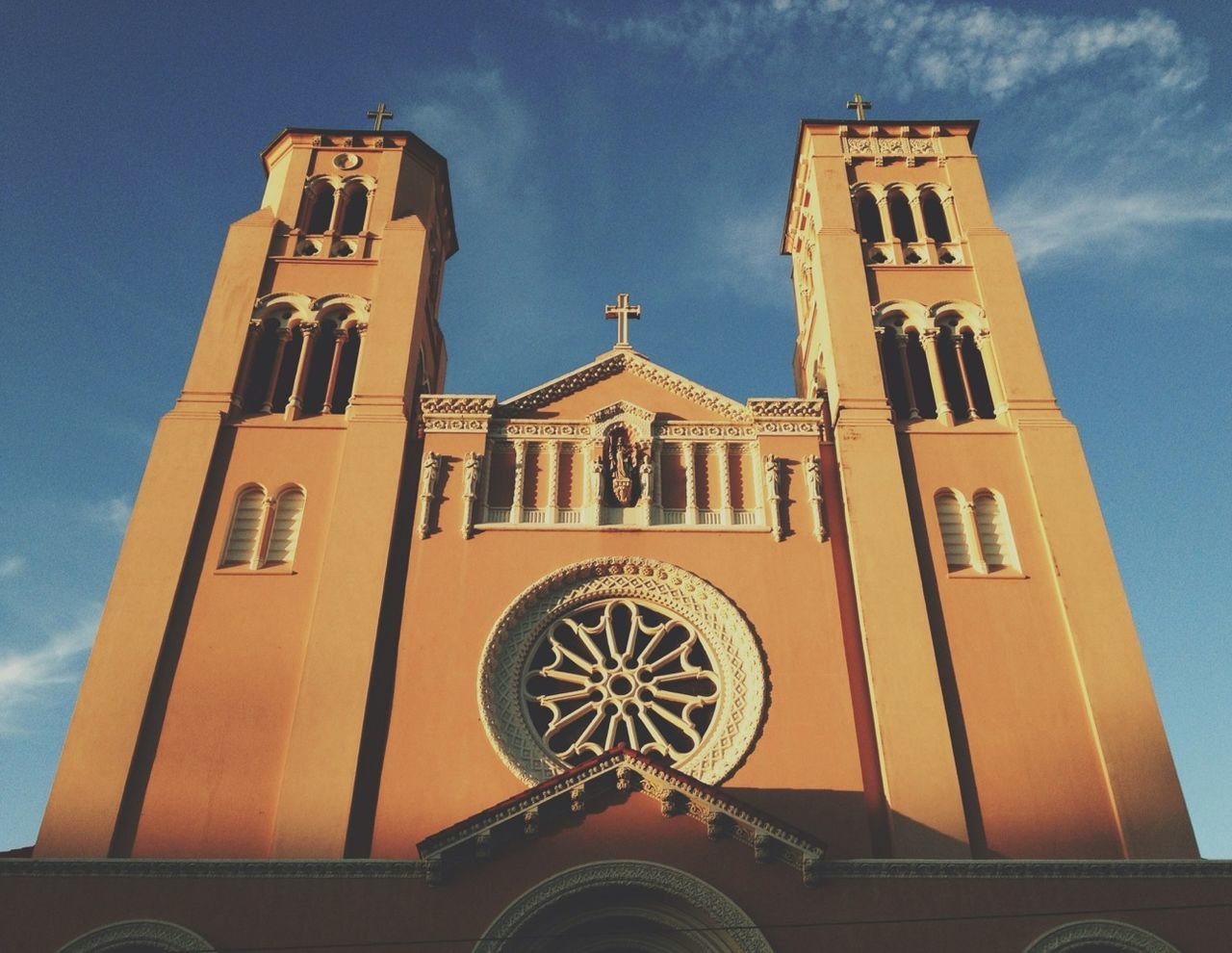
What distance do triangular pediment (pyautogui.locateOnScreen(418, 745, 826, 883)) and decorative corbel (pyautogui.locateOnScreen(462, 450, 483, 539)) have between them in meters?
5.57

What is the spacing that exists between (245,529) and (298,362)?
3.88 metres

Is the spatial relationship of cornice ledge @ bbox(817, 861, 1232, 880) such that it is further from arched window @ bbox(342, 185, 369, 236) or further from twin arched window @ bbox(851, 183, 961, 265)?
arched window @ bbox(342, 185, 369, 236)

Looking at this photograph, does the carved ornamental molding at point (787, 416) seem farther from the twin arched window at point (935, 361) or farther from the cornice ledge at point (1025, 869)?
the cornice ledge at point (1025, 869)

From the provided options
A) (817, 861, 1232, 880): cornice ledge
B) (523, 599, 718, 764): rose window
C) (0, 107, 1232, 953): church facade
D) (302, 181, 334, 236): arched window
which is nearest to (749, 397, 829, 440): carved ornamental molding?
(0, 107, 1232, 953): church facade

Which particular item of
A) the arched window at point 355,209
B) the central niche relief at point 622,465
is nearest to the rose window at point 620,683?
the central niche relief at point 622,465

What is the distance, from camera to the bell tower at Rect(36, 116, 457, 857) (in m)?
15.7

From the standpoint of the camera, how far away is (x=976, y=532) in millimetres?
18984

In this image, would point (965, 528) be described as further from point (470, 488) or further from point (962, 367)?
point (470, 488)

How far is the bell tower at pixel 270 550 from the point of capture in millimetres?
15711

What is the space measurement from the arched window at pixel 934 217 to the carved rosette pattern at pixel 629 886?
15281 mm

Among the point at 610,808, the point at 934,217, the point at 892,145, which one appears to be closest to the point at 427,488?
the point at 610,808

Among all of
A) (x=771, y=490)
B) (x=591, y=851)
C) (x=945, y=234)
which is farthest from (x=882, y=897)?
(x=945, y=234)

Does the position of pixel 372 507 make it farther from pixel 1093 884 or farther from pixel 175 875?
pixel 1093 884

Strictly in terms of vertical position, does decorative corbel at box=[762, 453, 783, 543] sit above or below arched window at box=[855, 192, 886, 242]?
below
